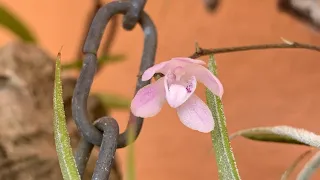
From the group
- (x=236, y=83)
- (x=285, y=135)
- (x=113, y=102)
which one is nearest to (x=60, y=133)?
(x=285, y=135)

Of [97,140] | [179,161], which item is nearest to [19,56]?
[97,140]

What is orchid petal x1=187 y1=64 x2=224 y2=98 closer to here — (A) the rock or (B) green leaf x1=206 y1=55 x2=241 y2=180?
(B) green leaf x1=206 y1=55 x2=241 y2=180

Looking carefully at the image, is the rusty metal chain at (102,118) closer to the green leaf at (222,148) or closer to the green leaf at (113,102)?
the green leaf at (222,148)

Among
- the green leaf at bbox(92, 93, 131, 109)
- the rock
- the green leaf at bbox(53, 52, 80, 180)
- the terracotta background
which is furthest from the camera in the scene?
the terracotta background

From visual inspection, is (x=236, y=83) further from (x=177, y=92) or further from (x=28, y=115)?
(x=177, y=92)

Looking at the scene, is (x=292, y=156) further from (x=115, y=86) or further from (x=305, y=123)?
(x=115, y=86)

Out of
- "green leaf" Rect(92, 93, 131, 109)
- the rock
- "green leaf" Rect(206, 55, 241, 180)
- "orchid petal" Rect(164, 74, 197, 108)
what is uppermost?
"green leaf" Rect(92, 93, 131, 109)

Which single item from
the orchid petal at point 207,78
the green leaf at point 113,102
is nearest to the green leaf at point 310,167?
the orchid petal at point 207,78

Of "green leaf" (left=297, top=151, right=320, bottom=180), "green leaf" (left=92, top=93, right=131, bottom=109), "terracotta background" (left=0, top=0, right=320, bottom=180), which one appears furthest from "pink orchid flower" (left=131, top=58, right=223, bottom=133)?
"terracotta background" (left=0, top=0, right=320, bottom=180)
